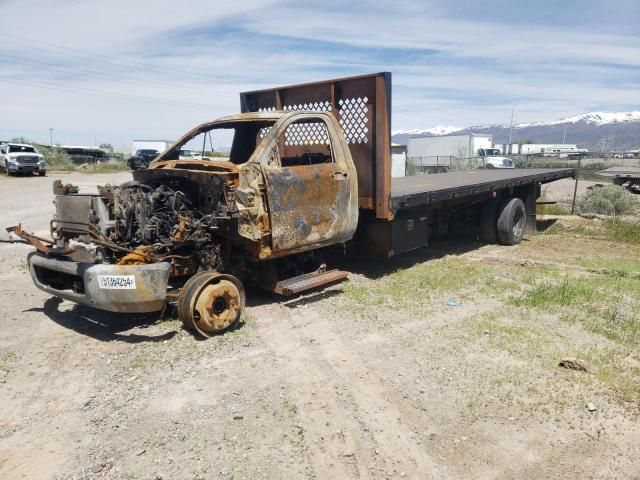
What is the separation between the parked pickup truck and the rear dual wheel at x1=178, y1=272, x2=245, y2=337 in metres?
0.01

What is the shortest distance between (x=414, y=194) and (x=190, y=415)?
448cm

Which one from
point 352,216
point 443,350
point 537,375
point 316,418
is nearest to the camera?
point 316,418

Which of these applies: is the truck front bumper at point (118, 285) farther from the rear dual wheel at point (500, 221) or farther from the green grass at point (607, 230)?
the green grass at point (607, 230)

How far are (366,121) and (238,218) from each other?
2.50m

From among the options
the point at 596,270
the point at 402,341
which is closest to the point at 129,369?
the point at 402,341

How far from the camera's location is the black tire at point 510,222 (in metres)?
9.42

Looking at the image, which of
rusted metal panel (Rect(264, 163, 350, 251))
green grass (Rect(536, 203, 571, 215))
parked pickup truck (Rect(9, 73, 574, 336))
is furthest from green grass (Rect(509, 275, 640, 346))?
green grass (Rect(536, 203, 571, 215))

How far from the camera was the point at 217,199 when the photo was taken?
5230 millimetres

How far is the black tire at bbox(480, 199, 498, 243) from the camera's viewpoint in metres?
9.53

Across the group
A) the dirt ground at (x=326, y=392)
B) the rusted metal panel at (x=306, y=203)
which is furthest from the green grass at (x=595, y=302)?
the rusted metal panel at (x=306, y=203)

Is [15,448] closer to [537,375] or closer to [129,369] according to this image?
[129,369]

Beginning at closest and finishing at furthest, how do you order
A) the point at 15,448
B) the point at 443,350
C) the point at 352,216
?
the point at 15,448
the point at 443,350
the point at 352,216

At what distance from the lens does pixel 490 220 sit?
31.3ft

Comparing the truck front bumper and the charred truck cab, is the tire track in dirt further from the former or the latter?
the truck front bumper
